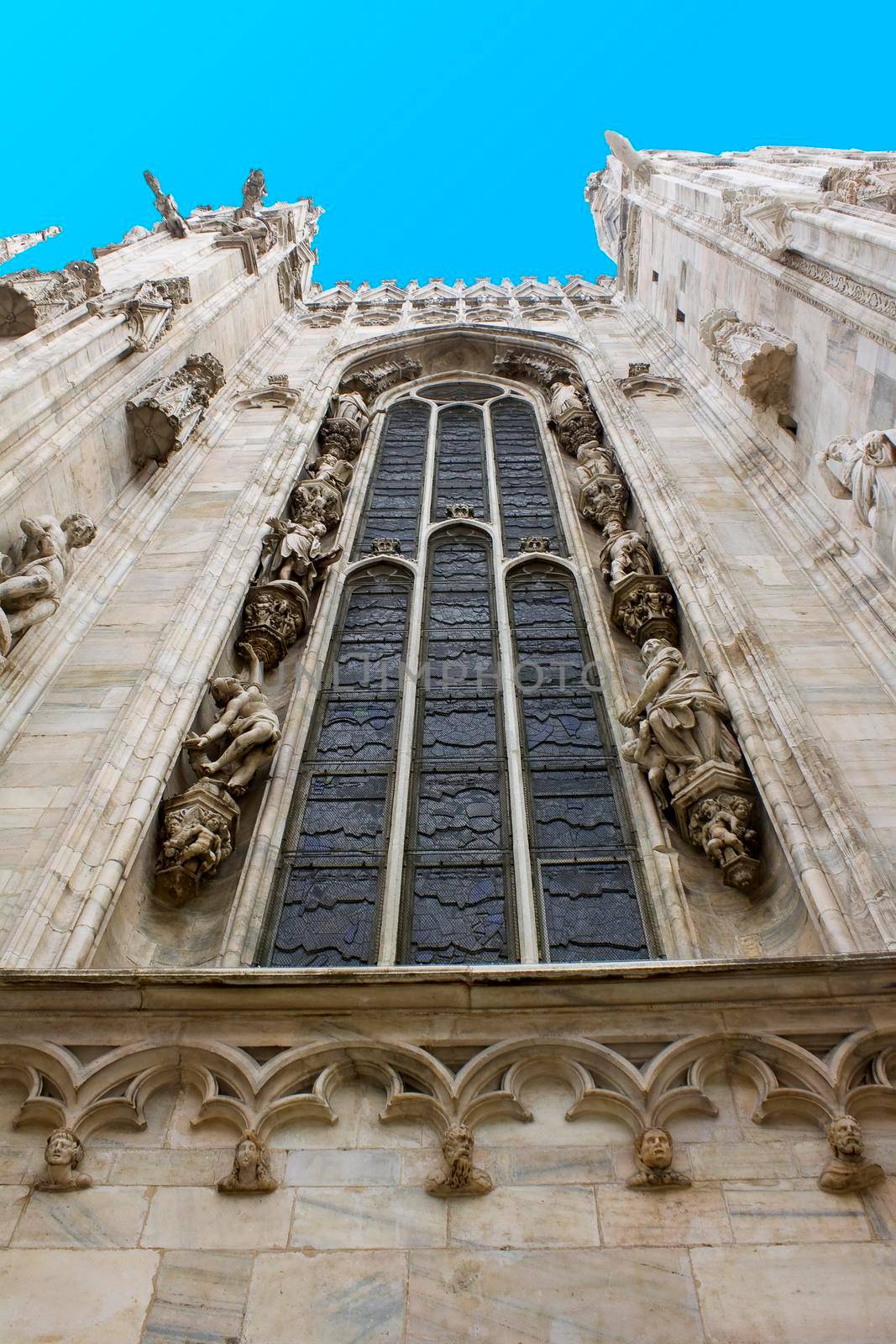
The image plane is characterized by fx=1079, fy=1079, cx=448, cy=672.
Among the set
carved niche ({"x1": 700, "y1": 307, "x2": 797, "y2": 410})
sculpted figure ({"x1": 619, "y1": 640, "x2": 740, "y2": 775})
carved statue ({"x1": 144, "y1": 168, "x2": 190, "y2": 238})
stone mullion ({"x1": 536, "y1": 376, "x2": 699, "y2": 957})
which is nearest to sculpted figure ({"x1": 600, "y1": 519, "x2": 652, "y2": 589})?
stone mullion ({"x1": 536, "y1": 376, "x2": 699, "y2": 957})

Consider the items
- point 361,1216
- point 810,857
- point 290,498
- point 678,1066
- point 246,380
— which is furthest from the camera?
point 246,380

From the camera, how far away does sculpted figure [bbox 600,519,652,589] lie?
10.6 m

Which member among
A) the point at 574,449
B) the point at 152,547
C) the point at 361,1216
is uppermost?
the point at 574,449

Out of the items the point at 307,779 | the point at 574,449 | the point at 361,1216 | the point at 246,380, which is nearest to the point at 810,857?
the point at 361,1216

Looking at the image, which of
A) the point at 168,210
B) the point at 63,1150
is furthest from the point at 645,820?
the point at 168,210

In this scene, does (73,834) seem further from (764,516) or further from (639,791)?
(764,516)


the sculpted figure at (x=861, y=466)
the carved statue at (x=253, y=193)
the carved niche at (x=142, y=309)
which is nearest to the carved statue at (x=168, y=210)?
the carved statue at (x=253, y=193)

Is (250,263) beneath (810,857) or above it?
above

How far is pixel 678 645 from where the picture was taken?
386 inches

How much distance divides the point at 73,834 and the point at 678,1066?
3.73 m

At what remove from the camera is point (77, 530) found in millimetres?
9125

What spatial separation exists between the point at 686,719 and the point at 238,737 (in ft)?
10.7

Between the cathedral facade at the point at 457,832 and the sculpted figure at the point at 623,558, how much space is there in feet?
0.27

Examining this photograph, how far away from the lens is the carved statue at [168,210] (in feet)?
60.4
